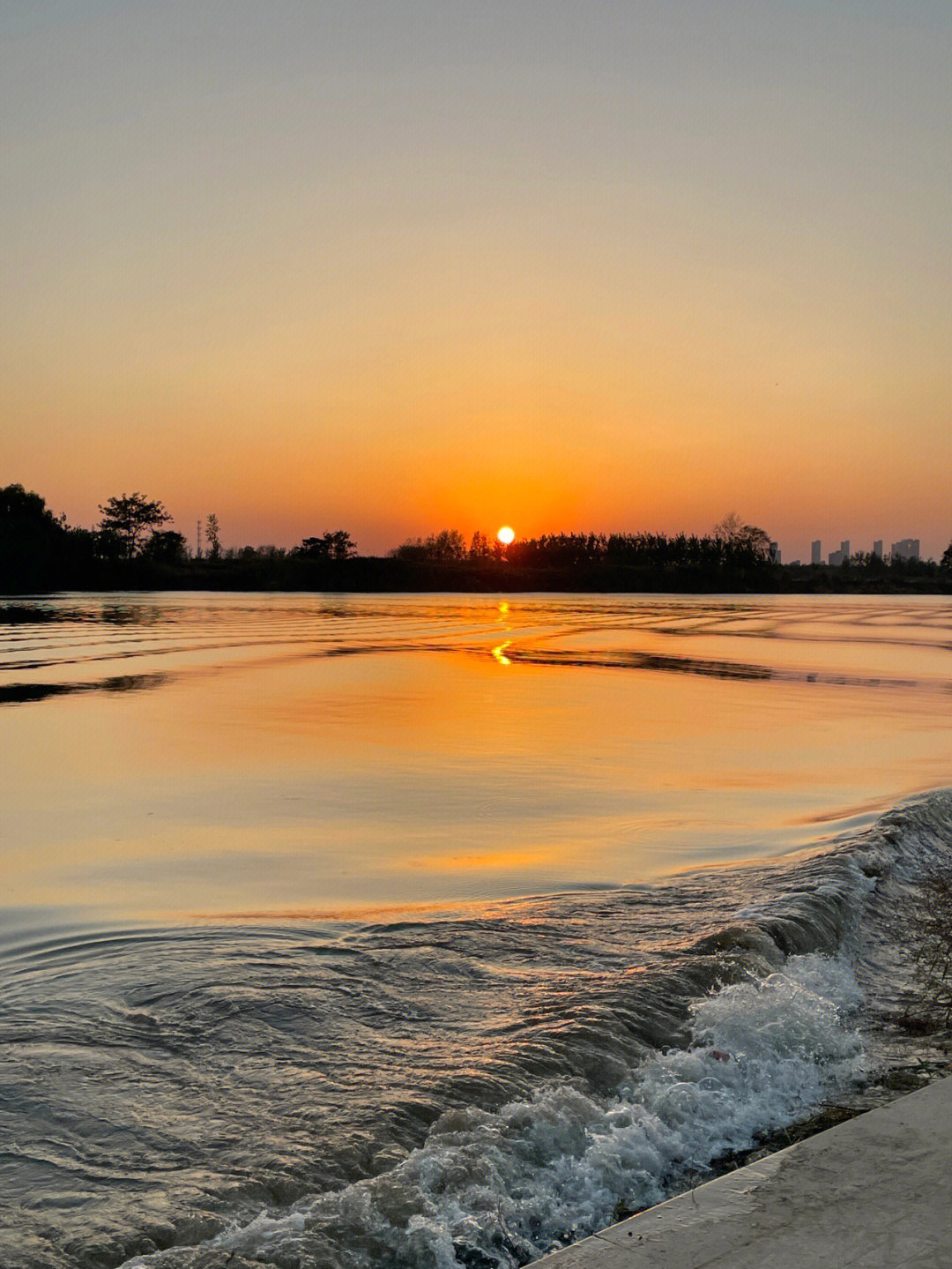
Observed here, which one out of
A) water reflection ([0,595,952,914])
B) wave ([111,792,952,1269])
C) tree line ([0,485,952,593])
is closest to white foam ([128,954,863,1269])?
wave ([111,792,952,1269])

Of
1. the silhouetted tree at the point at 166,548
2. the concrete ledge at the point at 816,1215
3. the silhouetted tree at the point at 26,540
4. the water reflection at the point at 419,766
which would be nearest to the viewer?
the concrete ledge at the point at 816,1215

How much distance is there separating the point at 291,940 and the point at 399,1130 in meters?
1.95

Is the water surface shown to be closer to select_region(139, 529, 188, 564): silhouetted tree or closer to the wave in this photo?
the wave

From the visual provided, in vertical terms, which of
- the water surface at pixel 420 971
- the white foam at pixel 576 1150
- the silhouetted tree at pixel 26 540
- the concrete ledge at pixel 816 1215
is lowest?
the white foam at pixel 576 1150

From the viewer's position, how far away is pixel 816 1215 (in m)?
2.77

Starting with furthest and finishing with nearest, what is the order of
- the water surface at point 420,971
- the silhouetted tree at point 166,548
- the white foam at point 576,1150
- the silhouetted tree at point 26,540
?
the silhouetted tree at point 166,548, the silhouetted tree at point 26,540, the water surface at point 420,971, the white foam at point 576,1150

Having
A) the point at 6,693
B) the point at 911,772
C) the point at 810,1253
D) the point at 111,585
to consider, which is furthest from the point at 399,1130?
the point at 111,585

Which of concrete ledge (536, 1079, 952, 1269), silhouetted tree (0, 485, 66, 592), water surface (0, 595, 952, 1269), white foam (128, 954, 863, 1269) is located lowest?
white foam (128, 954, 863, 1269)

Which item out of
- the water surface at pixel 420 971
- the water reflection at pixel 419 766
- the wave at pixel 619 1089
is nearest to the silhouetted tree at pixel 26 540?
the water reflection at pixel 419 766

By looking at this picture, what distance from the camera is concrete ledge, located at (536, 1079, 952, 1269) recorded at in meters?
2.58

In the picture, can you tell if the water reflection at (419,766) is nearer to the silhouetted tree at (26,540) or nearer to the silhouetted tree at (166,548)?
the silhouetted tree at (26,540)

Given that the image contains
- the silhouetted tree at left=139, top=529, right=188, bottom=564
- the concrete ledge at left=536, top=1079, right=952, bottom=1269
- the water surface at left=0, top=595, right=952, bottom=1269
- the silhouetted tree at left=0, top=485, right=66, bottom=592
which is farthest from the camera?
the silhouetted tree at left=139, top=529, right=188, bottom=564

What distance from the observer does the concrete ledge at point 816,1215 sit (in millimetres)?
2576

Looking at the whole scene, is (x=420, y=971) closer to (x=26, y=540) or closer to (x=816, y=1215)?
(x=816, y=1215)
